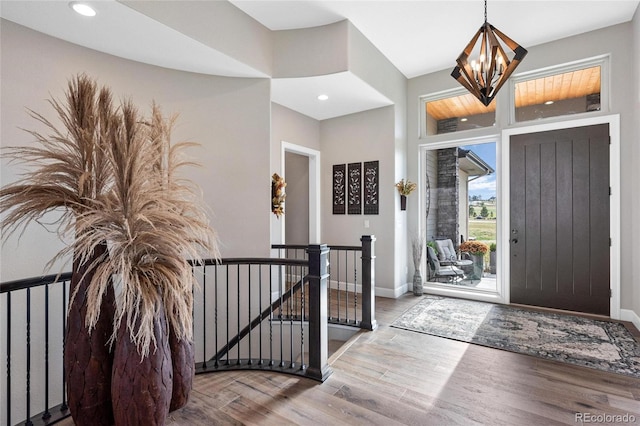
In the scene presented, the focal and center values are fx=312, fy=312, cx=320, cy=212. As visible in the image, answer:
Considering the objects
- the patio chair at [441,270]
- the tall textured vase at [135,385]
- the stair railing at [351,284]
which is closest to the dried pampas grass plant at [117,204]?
the tall textured vase at [135,385]

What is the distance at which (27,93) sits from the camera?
8.26ft

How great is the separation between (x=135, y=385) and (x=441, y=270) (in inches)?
179

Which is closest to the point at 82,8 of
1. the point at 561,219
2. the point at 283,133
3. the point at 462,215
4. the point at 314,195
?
the point at 283,133

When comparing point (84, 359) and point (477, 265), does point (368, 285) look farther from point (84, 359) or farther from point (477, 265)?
point (84, 359)

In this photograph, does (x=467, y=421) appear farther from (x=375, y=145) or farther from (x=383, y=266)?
(x=375, y=145)

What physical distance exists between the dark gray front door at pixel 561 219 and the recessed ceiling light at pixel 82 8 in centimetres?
494

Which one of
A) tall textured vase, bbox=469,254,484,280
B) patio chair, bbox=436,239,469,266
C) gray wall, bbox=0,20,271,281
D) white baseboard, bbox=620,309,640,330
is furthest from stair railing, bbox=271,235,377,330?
white baseboard, bbox=620,309,640,330

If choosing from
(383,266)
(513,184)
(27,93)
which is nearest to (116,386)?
(27,93)

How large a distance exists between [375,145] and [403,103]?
0.85 m

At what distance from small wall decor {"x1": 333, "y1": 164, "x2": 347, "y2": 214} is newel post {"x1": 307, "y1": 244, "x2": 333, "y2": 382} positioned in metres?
2.92

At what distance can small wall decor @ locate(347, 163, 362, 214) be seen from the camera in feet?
17.0

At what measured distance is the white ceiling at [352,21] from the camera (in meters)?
2.52

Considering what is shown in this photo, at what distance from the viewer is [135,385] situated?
155 cm
